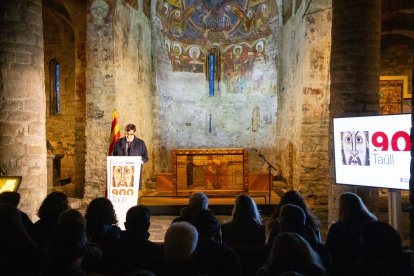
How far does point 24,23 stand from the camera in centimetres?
565

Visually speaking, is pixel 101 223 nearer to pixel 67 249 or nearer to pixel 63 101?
pixel 67 249

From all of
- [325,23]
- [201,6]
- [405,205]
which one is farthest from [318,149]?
[201,6]

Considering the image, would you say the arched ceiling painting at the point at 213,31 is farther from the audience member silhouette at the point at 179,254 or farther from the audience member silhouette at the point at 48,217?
the audience member silhouette at the point at 179,254

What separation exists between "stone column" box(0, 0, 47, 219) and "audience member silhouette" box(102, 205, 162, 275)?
349 centimetres

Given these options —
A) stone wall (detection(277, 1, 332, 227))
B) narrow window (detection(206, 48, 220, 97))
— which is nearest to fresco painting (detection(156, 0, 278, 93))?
narrow window (detection(206, 48, 220, 97))

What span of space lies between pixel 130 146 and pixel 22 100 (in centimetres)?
187

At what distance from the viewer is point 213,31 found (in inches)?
572

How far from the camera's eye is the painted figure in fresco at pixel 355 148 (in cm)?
473

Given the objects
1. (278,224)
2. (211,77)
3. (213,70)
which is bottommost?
(278,224)

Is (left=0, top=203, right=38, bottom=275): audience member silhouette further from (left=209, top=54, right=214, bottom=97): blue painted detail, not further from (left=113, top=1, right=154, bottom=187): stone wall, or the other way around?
(left=209, top=54, right=214, bottom=97): blue painted detail

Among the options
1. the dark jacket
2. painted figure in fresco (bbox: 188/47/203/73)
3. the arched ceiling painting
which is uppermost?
the arched ceiling painting

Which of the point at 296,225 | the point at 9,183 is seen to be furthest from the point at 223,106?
the point at 296,225

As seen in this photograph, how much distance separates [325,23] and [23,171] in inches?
279

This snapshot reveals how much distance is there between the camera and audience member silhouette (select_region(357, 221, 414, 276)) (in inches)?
92.3
